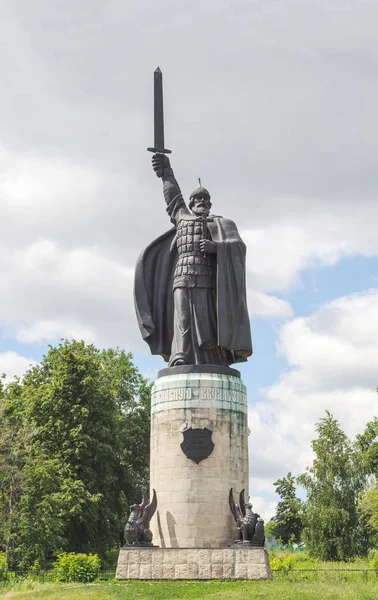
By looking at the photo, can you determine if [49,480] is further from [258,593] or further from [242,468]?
[258,593]

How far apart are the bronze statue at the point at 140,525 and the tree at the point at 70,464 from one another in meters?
11.7

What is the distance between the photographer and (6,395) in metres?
37.3

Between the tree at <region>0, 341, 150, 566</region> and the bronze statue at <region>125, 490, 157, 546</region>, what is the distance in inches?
460

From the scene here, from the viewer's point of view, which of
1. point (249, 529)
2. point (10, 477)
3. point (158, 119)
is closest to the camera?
point (249, 529)

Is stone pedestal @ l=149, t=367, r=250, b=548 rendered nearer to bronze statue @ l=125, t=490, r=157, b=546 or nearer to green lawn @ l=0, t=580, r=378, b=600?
bronze statue @ l=125, t=490, r=157, b=546

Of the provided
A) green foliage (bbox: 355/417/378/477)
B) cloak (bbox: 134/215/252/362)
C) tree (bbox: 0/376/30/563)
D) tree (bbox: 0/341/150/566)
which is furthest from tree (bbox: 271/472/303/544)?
cloak (bbox: 134/215/252/362)

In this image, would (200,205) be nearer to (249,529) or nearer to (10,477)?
(249,529)

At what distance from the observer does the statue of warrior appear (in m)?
22.0

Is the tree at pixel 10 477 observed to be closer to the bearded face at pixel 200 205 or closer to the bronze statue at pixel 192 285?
the bronze statue at pixel 192 285

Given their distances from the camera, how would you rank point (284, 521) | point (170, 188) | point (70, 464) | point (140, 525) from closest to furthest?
point (140, 525)
point (170, 188)
point (70, 464)
point (284, 521)

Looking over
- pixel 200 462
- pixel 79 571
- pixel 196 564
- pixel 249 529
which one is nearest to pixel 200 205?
pixel 200 462

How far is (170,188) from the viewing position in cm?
2378

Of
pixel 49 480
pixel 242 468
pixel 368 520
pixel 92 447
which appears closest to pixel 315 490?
pixel 368 520

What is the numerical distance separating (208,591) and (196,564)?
2208mm
